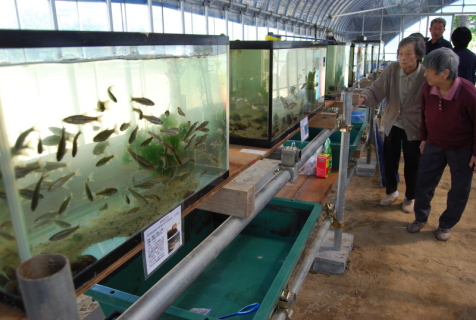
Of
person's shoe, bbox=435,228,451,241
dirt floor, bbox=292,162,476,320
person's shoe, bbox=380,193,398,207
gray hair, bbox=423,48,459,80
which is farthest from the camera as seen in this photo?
person's shoe, bbox=380,193,398,207

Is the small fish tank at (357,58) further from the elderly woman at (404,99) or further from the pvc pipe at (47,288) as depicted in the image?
the pvc pipe at (47,288)

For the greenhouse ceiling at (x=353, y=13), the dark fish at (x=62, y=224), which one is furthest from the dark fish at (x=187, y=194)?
the greenhouse ceiling at (x=353, y=13)

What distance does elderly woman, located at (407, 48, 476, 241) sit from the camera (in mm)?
3217

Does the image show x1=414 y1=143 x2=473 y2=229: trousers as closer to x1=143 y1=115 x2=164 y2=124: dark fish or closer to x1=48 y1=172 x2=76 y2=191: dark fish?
x1=143 y1=115 x2=164 y2=124: dark fish

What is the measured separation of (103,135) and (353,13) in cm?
1581

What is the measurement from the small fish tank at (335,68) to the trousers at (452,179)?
43.3 inches

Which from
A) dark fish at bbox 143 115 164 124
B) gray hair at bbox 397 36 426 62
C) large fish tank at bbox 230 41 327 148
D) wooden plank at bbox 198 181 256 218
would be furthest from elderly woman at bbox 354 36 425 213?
dark fish at bbox 143 115 164 124

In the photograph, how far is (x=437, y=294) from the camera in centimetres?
305

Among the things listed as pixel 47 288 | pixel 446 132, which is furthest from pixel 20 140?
pixel 446 132

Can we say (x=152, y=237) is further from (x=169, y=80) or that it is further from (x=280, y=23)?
(x=280, y=23)

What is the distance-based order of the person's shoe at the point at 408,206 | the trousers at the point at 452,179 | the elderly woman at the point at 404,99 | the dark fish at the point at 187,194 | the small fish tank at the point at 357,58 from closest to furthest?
the dark fish at the point at 187,194 → the trousers at the point at 452,179 → the elderly woman at the point at 404,99 → the person's shoe at the point at 408,206 → the small fish tank at the point at 357,58

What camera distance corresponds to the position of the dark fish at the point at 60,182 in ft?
2.52

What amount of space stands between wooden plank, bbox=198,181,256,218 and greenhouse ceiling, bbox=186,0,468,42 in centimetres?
1133

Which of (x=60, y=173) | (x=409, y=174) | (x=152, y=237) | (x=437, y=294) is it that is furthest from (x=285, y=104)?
(x=409, y=174)
